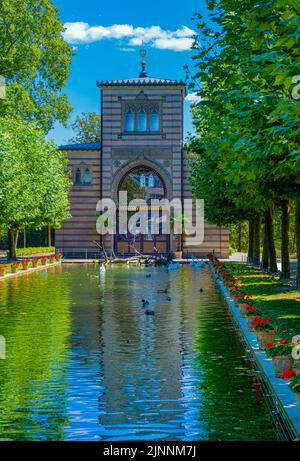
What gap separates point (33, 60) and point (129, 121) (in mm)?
15361

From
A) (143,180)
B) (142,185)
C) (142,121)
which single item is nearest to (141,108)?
(142,121)

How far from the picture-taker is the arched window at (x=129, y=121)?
7238 cm

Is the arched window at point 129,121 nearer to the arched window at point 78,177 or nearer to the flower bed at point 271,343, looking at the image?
the arched window at point 78,177

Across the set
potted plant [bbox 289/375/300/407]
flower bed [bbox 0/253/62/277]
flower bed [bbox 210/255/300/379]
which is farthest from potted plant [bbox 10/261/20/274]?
potted plant [bbox 289/375/300/407]

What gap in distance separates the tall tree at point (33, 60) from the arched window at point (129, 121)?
10.3 metres

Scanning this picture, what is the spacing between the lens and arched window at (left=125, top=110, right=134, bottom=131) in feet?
237

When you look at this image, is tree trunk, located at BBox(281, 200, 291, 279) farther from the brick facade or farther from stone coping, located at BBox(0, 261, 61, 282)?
the brick facade

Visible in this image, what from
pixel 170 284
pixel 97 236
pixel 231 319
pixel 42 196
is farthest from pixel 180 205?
pixel 231 319

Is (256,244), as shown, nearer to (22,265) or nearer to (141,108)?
(22,265)

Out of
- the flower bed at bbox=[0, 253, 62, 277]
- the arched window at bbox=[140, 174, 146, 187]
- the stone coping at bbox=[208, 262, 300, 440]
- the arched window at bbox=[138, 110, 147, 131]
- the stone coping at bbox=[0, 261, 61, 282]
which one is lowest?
the stone coping at bbox=[0, 261, 61, 282]

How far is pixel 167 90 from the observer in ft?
236

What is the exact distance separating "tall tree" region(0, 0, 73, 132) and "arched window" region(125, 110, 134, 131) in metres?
10.3
